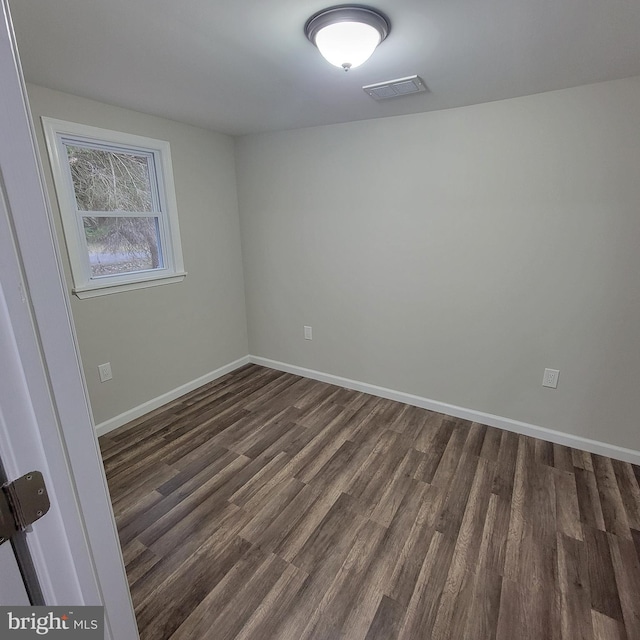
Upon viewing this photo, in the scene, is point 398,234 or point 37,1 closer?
point 37,1

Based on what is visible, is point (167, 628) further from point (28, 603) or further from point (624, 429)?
point (624, 429)

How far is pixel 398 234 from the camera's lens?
2.64 m

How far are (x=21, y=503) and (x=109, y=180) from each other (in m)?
2.56

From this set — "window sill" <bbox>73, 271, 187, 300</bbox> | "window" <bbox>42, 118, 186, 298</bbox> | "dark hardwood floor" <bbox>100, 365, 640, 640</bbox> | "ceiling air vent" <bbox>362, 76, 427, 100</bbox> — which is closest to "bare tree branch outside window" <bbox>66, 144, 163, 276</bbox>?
"window" <bbox>42, 118, 186, 298</bbox>

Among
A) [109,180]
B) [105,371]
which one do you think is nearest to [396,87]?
[109,180]

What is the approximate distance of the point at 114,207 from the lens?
2500 mm

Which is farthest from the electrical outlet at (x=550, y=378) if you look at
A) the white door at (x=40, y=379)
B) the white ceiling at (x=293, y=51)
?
the white door at (x=40, y=379)

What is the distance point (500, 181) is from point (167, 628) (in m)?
2.85

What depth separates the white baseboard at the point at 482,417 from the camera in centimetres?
222

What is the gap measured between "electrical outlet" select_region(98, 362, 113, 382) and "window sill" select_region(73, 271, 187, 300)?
500mm

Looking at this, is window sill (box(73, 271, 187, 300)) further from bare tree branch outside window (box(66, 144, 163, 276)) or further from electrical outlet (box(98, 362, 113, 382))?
electrical outlet (box(98, 362, 113, 382))

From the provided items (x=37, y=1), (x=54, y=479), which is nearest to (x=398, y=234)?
(x=37, y=1)

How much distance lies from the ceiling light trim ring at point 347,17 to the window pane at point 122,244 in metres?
1.92

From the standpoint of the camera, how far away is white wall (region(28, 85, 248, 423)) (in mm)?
2340
